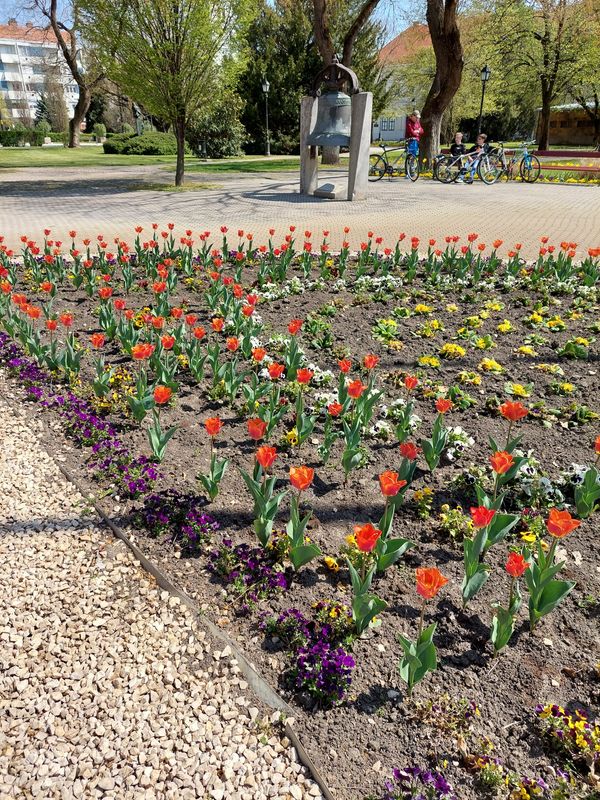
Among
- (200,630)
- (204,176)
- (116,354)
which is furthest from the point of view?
(204,176)

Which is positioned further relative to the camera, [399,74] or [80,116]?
[399,74]

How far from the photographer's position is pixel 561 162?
24297mm

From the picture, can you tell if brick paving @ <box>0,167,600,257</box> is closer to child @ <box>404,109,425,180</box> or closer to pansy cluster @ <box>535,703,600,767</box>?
child @ <box>404,109,425,180</box>

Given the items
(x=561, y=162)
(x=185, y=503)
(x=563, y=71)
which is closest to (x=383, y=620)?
(x=185, y=503)

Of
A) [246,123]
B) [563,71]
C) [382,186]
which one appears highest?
[563,71]

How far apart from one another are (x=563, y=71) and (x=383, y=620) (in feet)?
109

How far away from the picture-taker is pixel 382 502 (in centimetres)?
315

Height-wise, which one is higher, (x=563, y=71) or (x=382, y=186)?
(x=563, y=71)

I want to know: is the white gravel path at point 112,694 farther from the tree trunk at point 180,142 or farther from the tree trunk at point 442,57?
the tree trunk at point 442,57

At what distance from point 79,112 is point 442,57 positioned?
86.9ft

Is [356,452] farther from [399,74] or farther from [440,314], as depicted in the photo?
[399,74]

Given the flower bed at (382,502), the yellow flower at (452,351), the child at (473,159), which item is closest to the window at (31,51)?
the child at (473,159)

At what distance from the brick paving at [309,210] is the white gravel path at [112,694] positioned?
24.6ft

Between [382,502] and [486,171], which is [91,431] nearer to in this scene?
[382,502]
